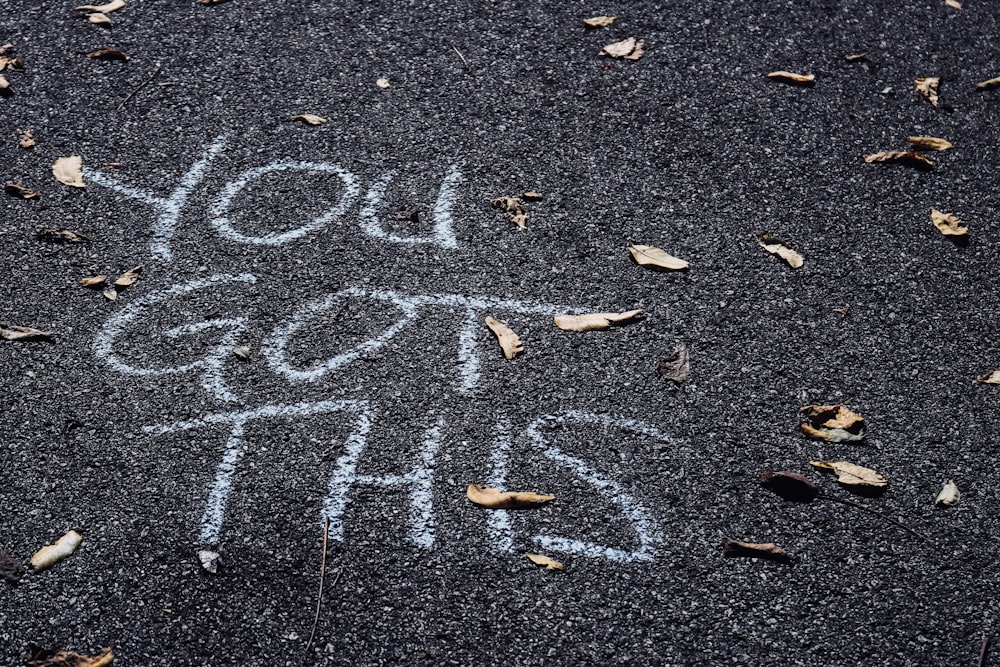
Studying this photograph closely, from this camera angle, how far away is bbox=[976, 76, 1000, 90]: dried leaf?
3.90 metres

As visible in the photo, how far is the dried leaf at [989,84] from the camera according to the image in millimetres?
3898

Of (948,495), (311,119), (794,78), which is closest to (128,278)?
(311,119)

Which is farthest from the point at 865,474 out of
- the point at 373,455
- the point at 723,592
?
the point at 373,455

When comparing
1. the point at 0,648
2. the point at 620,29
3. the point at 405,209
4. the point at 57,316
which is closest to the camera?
the point at 0,648

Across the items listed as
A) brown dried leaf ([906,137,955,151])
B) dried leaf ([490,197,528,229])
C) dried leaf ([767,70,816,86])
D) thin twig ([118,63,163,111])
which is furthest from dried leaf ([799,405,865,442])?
thin twig ([118,63,163,111])

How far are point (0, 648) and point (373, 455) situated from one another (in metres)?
0.93

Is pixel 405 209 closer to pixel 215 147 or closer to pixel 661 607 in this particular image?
pixel 215 147

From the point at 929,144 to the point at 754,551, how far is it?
1.94 metres

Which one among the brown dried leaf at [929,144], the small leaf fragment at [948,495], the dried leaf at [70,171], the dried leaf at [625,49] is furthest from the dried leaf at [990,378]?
the dried leaf at [70,171]

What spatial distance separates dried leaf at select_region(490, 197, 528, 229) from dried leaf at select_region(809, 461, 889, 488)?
1.19m

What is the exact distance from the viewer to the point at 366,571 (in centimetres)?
236

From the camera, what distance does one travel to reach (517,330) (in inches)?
114

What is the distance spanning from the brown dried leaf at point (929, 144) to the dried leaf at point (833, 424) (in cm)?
135

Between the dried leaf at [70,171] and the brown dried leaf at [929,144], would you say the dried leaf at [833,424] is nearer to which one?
the brown dried leaf at [929,144]
